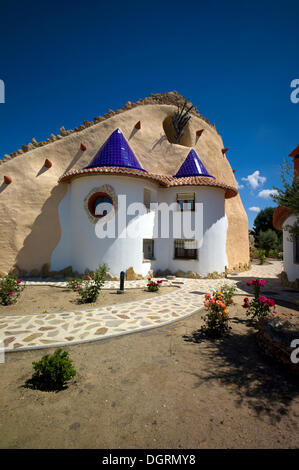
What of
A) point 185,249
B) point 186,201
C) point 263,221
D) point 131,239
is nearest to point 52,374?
point 131,239

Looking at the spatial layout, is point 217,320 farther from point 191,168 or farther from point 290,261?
point 191,168

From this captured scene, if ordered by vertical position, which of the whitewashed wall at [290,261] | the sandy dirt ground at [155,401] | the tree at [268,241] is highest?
the tree at [268,241]

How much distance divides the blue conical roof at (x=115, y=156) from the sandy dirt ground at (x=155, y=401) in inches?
434

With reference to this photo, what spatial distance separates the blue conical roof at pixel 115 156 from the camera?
13.5 metres

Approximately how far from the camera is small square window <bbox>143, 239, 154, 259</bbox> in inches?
572

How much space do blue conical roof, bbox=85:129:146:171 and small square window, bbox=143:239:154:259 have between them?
4781 millimetres

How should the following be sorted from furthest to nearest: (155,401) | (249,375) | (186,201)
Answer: (186,201), (249,375), (155,401)

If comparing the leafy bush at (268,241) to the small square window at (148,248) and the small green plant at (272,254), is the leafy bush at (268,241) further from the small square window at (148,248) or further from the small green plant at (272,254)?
the small square window at (148,248)

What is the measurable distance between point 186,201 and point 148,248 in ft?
13.1

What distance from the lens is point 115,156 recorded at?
13703mm

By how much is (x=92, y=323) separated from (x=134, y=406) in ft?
11.1

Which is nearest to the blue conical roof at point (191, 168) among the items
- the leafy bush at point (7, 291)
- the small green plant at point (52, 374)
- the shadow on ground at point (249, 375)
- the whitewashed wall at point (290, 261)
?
the whitewashed wall at point (290, 261)

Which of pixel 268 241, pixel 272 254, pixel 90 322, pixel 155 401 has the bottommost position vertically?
pixel 155 401

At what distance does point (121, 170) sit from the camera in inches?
491
